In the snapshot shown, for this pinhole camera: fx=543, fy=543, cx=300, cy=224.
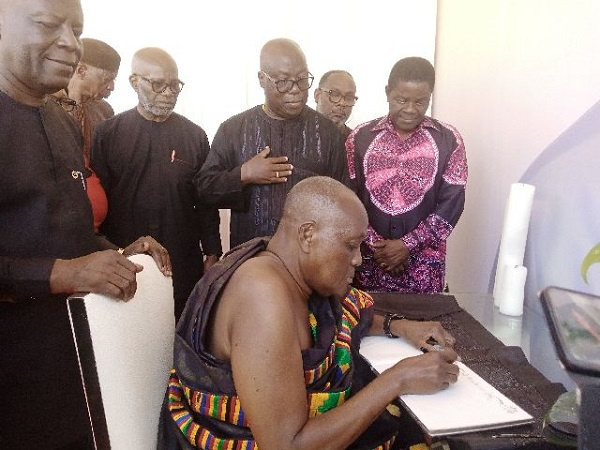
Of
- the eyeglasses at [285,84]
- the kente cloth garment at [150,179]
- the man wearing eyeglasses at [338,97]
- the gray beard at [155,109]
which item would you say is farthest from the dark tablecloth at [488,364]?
the man wearing eyeglasses at [338,97]

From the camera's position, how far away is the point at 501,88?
2670 millimetres

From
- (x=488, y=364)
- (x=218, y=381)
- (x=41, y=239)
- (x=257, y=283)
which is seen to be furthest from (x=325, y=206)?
(x=41, y=239)

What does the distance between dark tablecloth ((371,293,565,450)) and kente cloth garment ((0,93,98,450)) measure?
0.91 m

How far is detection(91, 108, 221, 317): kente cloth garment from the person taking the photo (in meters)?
2.37

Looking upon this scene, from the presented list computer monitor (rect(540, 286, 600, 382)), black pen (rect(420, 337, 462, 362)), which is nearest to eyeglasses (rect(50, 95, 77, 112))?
black pen (rect(420, 337, 462, 362))

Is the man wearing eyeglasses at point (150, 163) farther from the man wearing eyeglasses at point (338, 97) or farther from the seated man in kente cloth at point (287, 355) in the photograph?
the seated man in kente cloth at point (287, 355)

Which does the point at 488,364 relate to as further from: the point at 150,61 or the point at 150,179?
the point at 150,61

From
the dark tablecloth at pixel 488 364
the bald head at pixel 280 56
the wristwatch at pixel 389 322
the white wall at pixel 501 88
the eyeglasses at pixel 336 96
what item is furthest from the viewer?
the eyeglasses at pixel 336 96

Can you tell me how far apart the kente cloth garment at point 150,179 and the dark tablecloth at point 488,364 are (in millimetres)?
1025

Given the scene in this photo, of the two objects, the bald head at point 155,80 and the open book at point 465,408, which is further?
the bald head at point 155,80

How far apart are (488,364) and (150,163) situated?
1.67 meters

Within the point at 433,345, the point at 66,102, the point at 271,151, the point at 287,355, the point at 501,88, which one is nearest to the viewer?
the point at 287,355

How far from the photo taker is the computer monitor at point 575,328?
638 millimetres

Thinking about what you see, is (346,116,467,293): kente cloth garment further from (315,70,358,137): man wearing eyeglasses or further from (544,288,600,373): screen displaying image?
(544,288,600,373): screen displaying image
